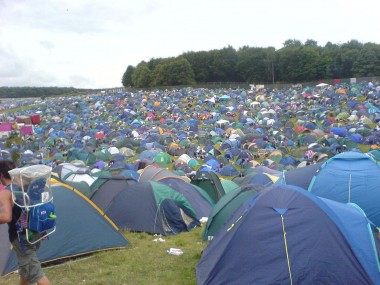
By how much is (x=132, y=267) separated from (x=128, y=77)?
10413cm

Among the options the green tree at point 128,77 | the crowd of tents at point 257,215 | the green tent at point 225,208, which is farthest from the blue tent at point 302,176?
the green tree at point 128,77

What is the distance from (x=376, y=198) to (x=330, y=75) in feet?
230

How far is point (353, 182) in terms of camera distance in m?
8.31

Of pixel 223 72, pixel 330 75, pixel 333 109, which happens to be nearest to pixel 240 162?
pixel 333 109

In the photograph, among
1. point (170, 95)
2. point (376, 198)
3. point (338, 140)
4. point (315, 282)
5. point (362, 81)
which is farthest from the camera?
point (170, 95)

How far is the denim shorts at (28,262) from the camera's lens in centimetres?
441

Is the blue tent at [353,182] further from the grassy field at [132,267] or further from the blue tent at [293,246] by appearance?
the grassy field at [132,267]

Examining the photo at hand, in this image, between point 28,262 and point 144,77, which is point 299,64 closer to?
point 144,77

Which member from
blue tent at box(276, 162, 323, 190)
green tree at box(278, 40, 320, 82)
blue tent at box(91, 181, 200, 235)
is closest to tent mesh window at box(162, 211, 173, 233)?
blue tent at box(91, 181, 200, 235)

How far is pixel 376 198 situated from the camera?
8148 millimetres

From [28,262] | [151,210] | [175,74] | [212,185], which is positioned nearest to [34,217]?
[28,262]

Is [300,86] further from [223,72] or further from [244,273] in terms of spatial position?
[244,273]

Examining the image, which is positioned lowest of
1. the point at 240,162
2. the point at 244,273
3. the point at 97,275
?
the point at 240,162

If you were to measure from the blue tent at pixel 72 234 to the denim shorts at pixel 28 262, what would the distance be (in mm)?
2329
